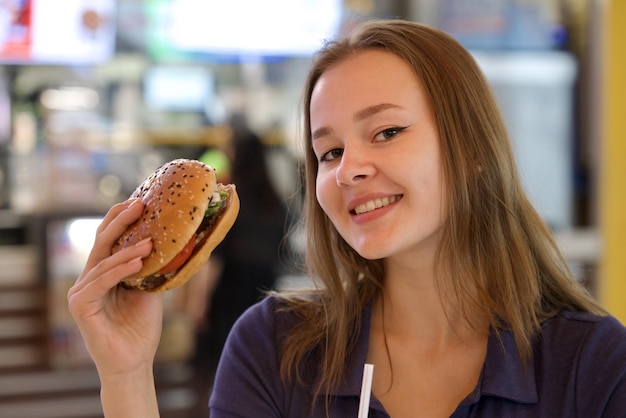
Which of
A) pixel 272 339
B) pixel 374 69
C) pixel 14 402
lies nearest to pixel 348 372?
pixel 272 339

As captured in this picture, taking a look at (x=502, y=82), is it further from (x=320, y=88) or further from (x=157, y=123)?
(x=320, y=88)

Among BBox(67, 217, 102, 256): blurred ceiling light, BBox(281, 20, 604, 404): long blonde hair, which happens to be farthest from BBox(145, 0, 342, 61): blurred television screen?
BBox(281, 20, 604, 404): long blonde hair

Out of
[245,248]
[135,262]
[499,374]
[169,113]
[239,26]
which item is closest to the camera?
[135,262]

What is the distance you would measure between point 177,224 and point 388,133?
1.29 feet

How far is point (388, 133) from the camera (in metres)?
1.47

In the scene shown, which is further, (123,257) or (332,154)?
(332,154)

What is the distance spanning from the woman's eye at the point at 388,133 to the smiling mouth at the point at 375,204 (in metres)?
0.11

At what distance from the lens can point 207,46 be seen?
5.05 metres

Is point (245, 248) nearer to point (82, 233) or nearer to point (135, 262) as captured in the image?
point (82, 233)

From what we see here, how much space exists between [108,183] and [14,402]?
1368mm

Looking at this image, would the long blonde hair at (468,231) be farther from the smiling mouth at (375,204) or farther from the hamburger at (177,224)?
the hamburger at (177,224)

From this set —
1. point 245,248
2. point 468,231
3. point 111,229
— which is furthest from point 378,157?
point 245,248

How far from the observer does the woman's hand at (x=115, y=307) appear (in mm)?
1372

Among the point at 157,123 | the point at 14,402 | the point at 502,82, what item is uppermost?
the point at 502,82
